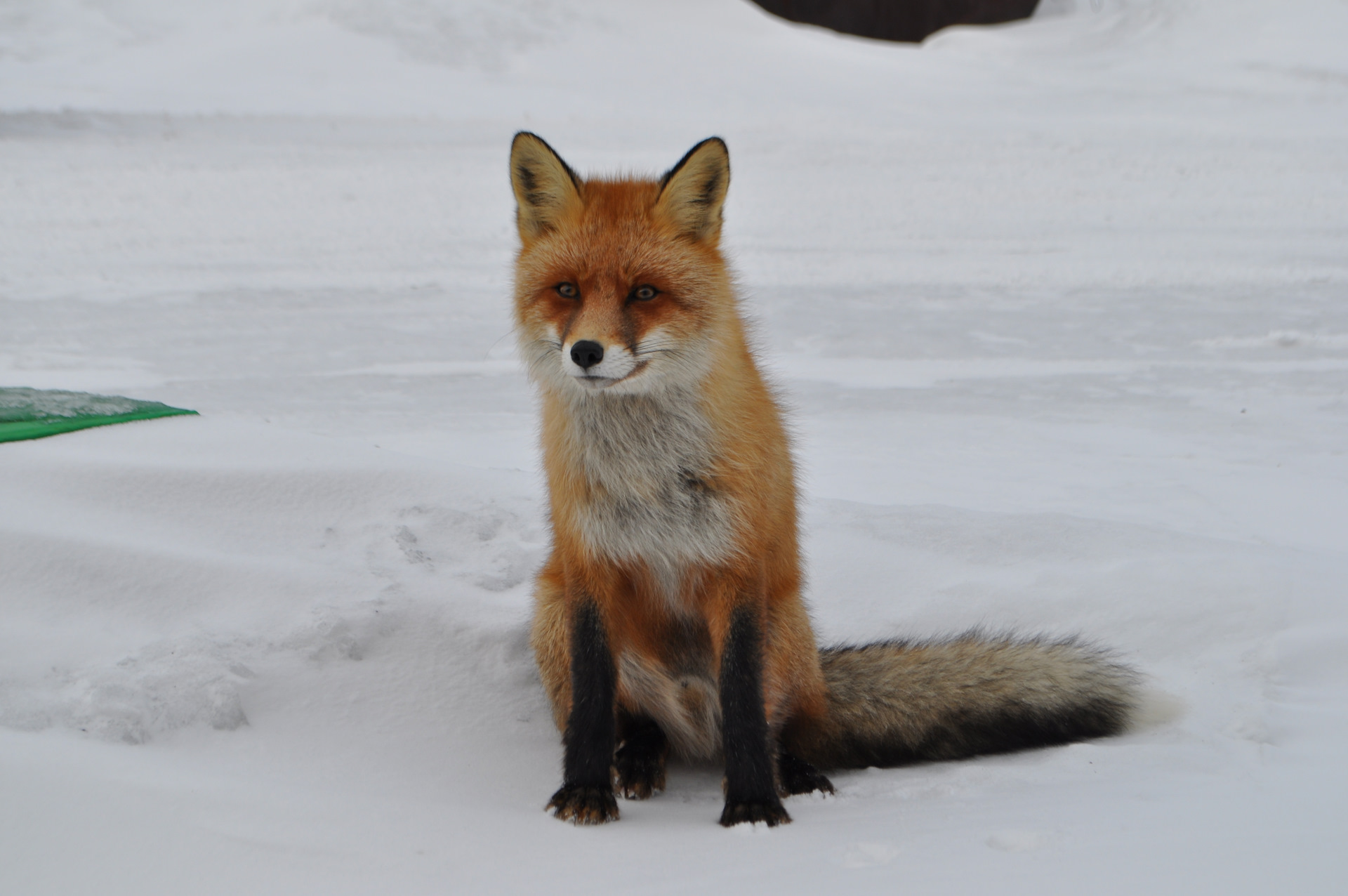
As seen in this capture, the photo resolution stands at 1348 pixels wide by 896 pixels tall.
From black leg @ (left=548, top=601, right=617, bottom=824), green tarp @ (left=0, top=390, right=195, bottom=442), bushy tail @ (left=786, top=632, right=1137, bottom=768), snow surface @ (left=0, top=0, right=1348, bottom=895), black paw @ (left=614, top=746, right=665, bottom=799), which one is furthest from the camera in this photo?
green tarp @ (left=0, top=390, right=195, bottom=442)

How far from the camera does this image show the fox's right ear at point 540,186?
2.57m

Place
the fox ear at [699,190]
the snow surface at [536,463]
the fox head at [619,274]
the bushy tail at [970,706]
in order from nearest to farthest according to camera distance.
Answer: the snow surface at [536,463]
the fox head at [619,274]
the fox ear at [699,190]
the bushy tail at [970,706]

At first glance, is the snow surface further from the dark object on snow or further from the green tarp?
the dark object on snow

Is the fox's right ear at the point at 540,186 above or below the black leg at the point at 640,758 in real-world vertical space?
above

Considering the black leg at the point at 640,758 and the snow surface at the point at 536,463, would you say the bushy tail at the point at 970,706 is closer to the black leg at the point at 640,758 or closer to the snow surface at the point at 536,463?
the snow surface at the point at 536,463

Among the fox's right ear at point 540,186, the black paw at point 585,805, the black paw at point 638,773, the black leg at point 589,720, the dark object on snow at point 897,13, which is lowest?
the black paw at point 638,773

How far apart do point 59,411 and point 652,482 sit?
8.75 feet

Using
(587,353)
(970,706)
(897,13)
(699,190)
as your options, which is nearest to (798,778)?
(970,706)

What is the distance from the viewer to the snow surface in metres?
2.15

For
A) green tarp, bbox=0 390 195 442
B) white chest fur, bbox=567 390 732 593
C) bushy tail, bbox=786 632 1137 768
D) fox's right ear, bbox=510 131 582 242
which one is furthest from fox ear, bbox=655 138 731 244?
green tarp, bbox=0 390 195 442

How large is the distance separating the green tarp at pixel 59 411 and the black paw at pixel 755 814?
271cm

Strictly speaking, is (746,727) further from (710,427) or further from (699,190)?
(699,190)

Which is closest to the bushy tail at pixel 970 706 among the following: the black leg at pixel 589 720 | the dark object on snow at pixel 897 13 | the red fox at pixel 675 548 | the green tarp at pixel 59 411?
the red fox at pixel 675 548

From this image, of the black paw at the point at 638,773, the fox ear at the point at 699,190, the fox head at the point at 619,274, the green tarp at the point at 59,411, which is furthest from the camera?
the green tarp at the point at 59,411
